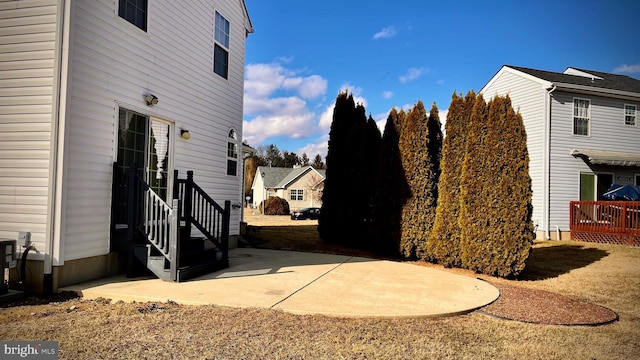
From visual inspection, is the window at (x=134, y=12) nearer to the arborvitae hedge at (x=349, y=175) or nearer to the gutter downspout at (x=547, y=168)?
the arborvitae hedge at (x=349, y=175)

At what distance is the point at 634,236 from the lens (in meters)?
11.9

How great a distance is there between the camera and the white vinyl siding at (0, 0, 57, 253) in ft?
16.0

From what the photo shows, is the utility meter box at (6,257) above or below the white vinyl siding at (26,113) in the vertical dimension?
below

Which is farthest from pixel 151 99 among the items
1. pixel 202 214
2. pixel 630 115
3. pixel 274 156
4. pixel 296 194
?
pixel 274 156

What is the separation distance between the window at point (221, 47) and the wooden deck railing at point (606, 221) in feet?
42.4

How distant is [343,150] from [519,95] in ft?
28.1

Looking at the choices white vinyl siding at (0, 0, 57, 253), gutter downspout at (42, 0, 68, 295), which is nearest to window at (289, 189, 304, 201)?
white vinyl siding at (0, 0, 57, 253)

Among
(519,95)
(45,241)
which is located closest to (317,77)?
(519,95)

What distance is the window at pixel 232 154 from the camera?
9859mm

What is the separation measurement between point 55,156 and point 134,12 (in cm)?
297

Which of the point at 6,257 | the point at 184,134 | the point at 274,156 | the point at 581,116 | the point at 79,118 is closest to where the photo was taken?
the point at 6,257

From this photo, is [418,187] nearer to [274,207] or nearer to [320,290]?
[320,290]

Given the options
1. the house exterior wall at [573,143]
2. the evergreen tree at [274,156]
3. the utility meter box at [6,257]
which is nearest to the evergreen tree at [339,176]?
the utility meter box at [6,257]

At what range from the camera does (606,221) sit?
12781 mm
